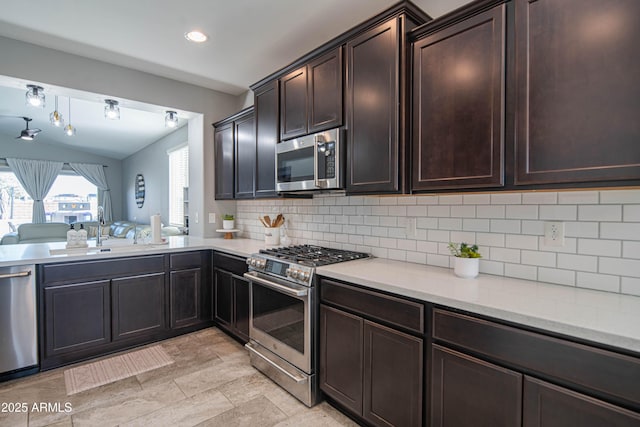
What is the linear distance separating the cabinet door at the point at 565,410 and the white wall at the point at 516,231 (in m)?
0.65

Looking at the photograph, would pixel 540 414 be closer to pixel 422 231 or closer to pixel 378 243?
pixel 422 231

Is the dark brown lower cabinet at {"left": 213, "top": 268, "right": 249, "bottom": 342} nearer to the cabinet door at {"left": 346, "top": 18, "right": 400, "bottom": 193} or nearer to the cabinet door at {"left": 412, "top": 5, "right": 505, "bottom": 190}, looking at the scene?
the cabinet door at {"left": 346, "top": 18, "right": 400, "bottom": 193}

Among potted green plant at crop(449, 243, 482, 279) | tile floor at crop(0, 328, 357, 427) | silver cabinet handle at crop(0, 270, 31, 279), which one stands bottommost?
tile floor at crop(0, 328, 357, 427)

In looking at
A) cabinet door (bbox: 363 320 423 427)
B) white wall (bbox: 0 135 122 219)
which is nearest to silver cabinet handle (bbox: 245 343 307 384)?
cabinet door (bbox: 363 320 423 427)

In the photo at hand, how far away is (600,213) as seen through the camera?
1438 millimetres

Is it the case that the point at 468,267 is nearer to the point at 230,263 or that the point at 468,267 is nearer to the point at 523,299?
the point at 523,299

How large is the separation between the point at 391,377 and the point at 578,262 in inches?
42.1

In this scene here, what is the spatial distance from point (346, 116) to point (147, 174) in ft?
21.5

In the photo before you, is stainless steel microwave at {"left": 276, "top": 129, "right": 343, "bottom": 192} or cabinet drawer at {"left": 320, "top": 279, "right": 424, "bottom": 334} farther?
stainless steel microwave at {"left": 276, "top": 129, "right": 343, "bottom": 192}

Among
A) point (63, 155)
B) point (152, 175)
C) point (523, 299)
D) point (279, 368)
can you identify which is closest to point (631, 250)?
point (523, 299)

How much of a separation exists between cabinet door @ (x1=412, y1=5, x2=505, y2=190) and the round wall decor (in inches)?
293

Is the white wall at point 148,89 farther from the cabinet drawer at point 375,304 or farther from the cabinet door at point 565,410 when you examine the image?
the cabinet door at point 565,410

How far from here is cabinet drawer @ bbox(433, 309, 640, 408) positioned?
0.96 metres

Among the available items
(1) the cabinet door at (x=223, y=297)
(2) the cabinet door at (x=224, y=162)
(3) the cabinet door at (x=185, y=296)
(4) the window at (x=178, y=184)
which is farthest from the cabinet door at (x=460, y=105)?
(4) the window at (x=178, y=184)
